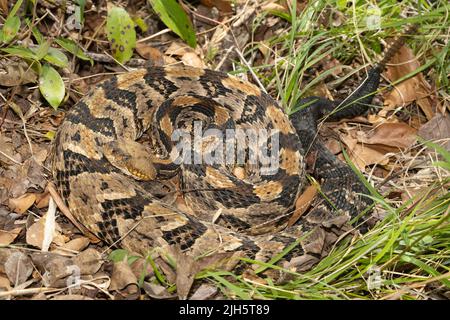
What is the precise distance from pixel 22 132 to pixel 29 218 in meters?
0.71

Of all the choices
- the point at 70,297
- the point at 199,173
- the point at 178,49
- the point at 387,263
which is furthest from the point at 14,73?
the point at 387,263

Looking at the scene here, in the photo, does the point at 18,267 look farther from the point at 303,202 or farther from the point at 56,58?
the point at 303,202

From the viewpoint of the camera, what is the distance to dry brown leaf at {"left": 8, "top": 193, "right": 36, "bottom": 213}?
3.67m

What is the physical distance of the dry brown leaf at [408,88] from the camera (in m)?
4.71

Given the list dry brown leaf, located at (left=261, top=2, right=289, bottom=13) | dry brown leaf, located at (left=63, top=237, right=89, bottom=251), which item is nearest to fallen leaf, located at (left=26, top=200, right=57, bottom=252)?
dry brown leaf, located at (left=63, top=237, right=89, bottom=251)

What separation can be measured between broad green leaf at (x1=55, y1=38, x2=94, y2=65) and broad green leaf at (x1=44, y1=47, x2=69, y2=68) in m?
0.13

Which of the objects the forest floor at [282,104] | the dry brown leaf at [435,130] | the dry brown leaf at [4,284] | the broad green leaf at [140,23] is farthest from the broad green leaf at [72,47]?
the dry brown leaf at [435,130]

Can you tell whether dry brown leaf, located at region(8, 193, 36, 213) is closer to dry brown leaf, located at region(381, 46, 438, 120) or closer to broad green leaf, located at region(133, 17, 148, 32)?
broad green leaf, located at region(133, 17, 148, 32)

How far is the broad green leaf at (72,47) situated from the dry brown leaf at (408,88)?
2312 millimetres

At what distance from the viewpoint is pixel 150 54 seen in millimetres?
4824

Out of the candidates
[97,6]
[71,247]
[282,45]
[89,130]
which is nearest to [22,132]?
[89,130]

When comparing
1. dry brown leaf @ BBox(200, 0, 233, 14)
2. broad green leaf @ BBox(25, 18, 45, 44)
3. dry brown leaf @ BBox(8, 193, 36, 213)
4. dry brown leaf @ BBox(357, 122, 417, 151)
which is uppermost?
dry brown leaf @ BBox(200, 0, 233, 14)

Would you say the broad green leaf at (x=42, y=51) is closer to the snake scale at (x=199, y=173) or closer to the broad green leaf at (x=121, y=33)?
the snake scale at (x=199, y=173)
